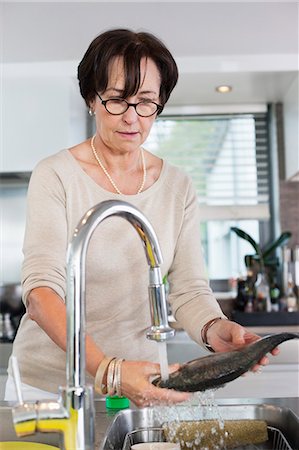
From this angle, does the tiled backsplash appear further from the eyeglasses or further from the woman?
the eyeglasses

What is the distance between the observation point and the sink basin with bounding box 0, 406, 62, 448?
3.70ft

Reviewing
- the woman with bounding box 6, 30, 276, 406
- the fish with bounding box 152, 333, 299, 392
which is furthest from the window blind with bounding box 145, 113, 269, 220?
the fish with bounding box 152, 333, 299, 392

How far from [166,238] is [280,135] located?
8.22ft

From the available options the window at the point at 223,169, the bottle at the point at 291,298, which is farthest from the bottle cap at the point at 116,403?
the window at the point at 223,169

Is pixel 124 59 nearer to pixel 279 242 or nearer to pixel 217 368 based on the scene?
pixel 217 368

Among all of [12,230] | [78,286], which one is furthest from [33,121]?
[78,286]

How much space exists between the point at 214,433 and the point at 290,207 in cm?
277

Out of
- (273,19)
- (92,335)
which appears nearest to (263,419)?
(92,335)

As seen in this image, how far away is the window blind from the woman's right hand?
3020 millimetres

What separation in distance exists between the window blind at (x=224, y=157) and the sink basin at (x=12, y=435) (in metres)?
2.75

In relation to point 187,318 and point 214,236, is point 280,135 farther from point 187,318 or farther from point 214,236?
point 187,318

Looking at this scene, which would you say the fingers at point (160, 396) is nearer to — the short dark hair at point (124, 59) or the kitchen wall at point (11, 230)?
the short dark hair at point (124, 59)

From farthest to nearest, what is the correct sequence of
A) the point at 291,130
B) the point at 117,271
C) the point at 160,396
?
the point at 291,130, the point at 117,271, the point at 160,396

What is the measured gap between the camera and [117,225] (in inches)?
57.1
